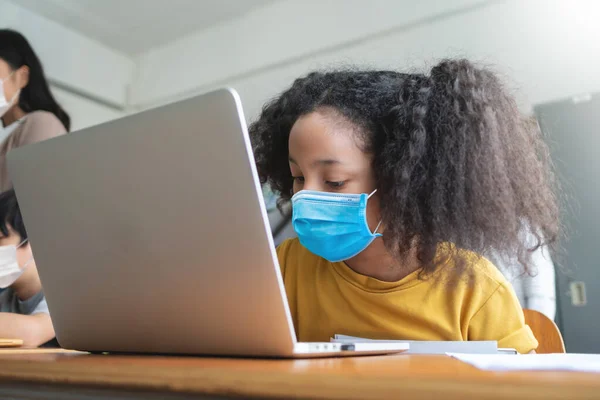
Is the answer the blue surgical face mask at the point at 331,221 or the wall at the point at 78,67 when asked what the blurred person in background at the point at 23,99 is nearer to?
the wall at the point at 78,67

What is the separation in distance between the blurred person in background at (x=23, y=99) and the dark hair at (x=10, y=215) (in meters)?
0.35

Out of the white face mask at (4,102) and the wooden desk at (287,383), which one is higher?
the white face mask at (4,102)

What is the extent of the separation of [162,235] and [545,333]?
768 millimetres

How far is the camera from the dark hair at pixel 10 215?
1.78 m

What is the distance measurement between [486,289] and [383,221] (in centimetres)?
22

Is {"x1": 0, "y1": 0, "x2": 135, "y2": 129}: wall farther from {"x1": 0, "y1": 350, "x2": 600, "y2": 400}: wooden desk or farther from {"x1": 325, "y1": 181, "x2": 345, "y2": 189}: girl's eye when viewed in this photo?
{"x1": 0, "y1": 350, "x2": 600, "y2": 400}: wooden desk

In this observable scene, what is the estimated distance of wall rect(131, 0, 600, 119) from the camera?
2.19 metres

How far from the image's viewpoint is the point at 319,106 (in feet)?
3.45

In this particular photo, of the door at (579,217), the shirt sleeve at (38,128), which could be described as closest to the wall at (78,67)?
the shirt sleeve at (38,128)

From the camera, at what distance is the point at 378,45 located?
2.62 m

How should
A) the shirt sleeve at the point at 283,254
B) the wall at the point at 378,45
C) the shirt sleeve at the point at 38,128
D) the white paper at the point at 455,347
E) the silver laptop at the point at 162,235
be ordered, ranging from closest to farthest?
1. the silver laptop at the point at 162,235
2. the white paper at the point at 455,347
3. the shirt sleeve at the point at 283,254
4. the wall at the point at 378,45
5. the shirt sleeve at the point at 38,128

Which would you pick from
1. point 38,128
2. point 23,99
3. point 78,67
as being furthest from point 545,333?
point 78,67

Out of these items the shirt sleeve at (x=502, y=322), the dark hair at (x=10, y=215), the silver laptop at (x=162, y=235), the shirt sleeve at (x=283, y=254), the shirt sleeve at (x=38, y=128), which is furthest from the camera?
the shirt sleeve at (x=38, y=128)

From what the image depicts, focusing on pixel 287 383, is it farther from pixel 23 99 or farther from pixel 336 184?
pixel 23 99
